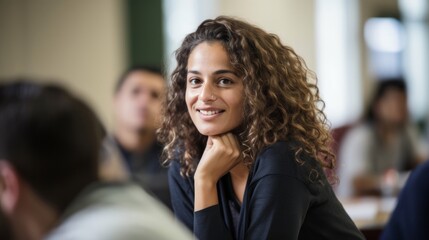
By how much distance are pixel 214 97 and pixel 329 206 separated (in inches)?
16.7

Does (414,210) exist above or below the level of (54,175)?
below

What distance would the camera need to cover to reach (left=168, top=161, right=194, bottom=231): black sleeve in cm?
199

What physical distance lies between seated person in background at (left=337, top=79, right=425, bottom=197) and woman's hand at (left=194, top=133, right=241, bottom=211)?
2.78 metres

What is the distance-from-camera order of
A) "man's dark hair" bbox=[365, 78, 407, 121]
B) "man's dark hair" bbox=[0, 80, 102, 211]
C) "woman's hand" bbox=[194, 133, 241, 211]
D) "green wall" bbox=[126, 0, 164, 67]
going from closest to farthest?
"man's dark hair" bbox=[0, 80, 102, 211], "woman's hand" bbox=[194, 133, 241, 211], "man's dark hair" bbox=[365, 78, 407, 121], "green wall" bbox=[126, 0, 164, 67]

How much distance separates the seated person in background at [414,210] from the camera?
6.89ft

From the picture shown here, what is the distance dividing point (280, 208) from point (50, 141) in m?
0.75

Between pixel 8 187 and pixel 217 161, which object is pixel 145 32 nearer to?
pixel 217 161

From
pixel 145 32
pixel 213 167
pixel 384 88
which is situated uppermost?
pixel 213 167

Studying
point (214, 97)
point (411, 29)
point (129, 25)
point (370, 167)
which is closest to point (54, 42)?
point (129, 25)

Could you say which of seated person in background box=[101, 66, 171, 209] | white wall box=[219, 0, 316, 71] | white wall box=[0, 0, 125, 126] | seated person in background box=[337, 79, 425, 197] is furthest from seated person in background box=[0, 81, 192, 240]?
white wall box=[219, 0, 316, 71]

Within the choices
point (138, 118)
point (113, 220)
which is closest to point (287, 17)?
point (138, 118)

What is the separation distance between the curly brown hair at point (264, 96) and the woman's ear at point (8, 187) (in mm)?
817

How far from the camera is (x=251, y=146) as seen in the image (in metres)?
1.91

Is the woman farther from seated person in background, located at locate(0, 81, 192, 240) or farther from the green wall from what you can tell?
the green wall
